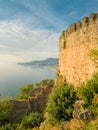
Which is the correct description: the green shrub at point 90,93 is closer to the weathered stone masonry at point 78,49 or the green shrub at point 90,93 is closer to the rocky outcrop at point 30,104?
the weathered stone masonry at point 78,49

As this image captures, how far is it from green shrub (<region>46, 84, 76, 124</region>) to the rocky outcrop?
7.22 metres

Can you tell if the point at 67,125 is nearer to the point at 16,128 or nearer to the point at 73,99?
the point at 73,99

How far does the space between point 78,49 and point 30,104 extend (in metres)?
9.95

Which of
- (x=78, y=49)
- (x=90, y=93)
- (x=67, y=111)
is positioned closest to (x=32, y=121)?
(x=67, y=111)

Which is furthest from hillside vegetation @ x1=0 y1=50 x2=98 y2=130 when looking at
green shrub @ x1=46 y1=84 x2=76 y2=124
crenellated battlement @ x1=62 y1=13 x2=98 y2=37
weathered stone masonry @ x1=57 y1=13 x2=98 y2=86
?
crenellated battlement @ x1=62 y1=13 x2=98 y2=37

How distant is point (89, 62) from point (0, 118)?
12611 millimetres

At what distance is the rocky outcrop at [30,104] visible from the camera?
25203 millimetres

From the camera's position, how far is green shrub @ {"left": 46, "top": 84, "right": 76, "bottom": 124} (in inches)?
699

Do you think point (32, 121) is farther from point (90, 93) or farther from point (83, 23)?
point (83, 23)

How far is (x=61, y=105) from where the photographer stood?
18.4 metres

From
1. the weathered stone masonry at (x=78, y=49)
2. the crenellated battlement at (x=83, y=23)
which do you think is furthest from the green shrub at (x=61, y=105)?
the crenellated battlement at (x=83, y=23)

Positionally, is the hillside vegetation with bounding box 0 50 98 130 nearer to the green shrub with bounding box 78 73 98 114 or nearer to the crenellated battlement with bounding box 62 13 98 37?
the green shrub with bounding box 78 73 98 114

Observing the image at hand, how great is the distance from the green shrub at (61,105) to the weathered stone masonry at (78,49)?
2.21 meters

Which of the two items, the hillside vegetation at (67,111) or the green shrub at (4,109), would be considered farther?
the green shrub at (4,109)
